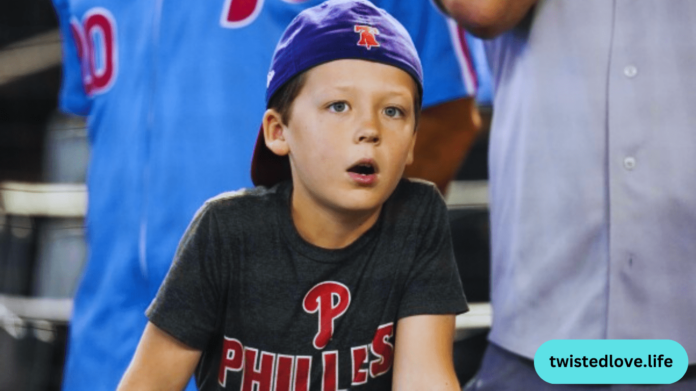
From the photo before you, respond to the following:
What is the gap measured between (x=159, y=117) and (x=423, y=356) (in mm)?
294

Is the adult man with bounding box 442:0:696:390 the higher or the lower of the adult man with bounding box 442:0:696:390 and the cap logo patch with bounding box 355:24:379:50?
the lower

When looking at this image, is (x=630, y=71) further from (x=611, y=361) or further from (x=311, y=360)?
(x=311, y=360)

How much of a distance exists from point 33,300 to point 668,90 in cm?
88

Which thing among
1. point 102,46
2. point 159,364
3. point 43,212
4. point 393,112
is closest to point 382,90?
point 393,112

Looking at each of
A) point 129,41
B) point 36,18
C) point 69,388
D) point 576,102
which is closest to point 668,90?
point 576,102

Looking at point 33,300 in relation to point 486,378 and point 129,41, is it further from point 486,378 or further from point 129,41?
point 486,378

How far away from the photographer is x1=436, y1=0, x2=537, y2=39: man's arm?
0.75 meters

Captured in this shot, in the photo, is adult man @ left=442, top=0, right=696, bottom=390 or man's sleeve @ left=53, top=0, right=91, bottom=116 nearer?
adult man @ left=442, top=0, right=696, bottom=390

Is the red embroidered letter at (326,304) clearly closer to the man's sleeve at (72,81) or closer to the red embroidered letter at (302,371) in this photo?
the red embroidered letter at (302,371)

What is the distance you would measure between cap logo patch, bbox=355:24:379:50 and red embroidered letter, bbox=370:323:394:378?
0.61 ft

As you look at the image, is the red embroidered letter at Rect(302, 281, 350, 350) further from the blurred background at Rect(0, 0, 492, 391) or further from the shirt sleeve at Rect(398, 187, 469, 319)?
the blurred background at Rect(0, 0, 492, 391)

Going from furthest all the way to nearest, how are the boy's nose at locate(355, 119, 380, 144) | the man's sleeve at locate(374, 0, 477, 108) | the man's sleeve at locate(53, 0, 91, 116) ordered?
the man's sleeve at locate(53, 0, 91, 116) < the man's sleeve at locate(374, 0, 477, 108) < the boy's nose at locate(355, 119, 380, 144)

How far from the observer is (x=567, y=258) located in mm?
781

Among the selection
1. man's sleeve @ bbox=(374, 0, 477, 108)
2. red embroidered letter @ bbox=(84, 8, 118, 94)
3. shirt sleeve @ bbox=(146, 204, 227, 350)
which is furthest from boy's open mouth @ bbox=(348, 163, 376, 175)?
red embroidered letter @ bbox=(84, 8, 118, 94)
